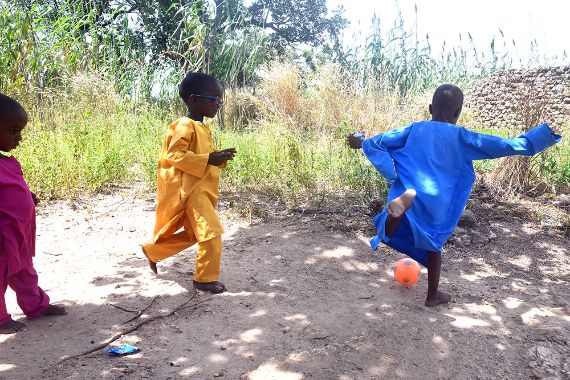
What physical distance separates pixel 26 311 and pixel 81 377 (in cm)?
82

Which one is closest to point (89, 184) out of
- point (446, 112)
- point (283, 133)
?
point (283, 133)

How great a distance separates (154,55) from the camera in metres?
14.6

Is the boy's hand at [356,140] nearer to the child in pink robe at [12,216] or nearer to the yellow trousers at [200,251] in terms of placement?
the yellow trousers at [200,251]

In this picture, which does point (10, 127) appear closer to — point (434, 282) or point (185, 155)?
point (185, 155)

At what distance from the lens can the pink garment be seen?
2.65 m

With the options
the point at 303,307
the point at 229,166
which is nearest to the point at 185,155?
the point at 303,307

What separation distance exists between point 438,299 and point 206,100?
2.05 metres

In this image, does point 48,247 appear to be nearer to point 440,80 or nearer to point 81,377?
point 81,377

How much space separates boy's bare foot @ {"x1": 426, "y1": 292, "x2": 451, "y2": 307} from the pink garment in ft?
8.10

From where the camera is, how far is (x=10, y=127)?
269 centimetres

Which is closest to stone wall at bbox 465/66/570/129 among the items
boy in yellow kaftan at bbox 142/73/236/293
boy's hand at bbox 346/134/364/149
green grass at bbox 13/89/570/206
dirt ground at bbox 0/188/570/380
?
green grass at bbox 13/89/570/206

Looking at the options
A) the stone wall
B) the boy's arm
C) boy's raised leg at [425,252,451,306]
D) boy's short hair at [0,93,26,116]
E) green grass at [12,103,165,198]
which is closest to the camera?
boy's short hair at [0,93,26,116]

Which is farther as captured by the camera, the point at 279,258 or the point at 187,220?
the point at 279,258

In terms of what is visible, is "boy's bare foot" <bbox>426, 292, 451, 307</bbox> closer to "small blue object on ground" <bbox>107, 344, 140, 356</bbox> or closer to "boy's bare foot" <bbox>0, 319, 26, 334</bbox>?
"small blue object on ground" <bbox>107, 344, 140, 356</bbox>
